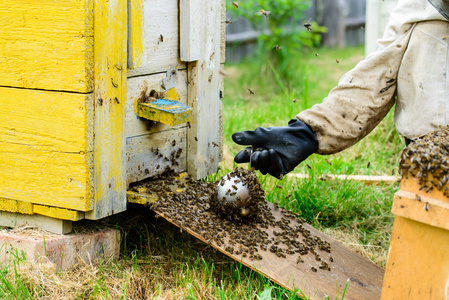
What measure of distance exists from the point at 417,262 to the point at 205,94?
1735 mm

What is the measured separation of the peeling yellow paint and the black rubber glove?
719mm

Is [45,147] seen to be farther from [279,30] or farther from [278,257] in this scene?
[279,30]

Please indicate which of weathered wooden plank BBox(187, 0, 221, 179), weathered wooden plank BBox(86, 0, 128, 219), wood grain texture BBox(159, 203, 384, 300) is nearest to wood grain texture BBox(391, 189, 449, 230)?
wood grain texture BBox(159, 203, 384, 300)

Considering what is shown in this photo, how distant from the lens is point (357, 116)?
3.00m

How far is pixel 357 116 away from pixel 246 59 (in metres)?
7.40

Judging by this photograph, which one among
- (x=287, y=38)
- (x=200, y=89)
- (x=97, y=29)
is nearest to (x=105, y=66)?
(x=97, y=29)

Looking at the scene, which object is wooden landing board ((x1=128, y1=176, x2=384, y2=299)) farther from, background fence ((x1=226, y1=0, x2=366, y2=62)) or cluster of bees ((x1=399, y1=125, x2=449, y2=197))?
background fence ((x1=226, y1=0, x2=366, y2=62))

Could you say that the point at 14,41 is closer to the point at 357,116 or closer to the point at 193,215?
the point at 193,215

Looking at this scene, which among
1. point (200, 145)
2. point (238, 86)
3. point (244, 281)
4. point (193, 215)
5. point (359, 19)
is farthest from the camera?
point (359, 19)

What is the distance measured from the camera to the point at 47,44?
Answer: 2.46 metres

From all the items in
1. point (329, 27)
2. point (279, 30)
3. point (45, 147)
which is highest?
point (329, 27)

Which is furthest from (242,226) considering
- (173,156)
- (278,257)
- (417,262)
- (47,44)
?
(47,44)

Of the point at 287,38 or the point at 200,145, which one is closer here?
the point at 200,145

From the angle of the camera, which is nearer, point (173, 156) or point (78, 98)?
point (78, 98)
